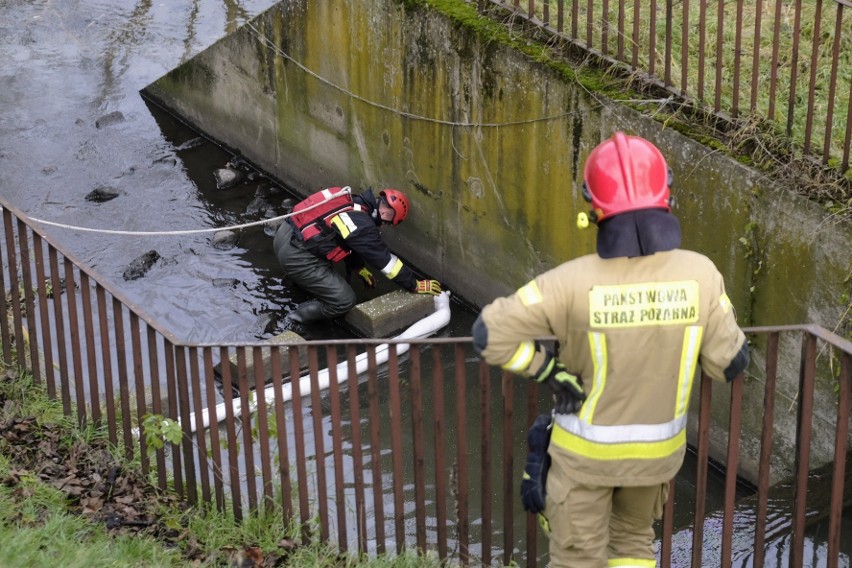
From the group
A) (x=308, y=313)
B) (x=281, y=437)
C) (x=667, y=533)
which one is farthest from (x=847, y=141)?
(x=308, y=313)

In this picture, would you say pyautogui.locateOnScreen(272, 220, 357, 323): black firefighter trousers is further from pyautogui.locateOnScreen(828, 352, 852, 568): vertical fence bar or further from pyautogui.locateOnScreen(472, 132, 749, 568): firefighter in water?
pyautogui.locateOnScreen(828, 352, 852, 568): vertical fence bar

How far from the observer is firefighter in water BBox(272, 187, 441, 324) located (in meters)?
8.19

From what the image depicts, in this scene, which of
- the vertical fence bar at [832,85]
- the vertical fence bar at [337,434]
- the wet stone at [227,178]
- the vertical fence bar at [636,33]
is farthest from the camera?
the wet stone at [227,178]

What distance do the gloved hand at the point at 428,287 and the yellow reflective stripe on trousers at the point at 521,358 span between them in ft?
16.8

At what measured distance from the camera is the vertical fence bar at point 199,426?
4.49 metres

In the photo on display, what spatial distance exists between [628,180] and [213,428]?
7.55ft

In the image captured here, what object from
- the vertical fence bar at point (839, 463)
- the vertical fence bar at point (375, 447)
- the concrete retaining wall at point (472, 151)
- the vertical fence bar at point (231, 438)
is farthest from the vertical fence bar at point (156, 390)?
the concrete retaining wall at point (472, 151)

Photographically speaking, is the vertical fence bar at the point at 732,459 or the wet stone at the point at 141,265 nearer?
the vertical fence bar at the point at 732,459

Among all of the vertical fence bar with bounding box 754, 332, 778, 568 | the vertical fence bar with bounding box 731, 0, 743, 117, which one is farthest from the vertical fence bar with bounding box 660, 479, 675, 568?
the vertical fence bar with bounding box 731, 0, 743, 117

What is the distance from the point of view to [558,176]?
Result: 7.45 meters

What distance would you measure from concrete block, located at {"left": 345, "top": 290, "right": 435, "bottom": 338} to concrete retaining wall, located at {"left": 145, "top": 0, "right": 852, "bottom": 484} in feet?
1.69

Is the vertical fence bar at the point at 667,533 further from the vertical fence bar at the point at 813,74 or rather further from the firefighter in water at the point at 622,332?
the vertical fence bar at the point at 813,74

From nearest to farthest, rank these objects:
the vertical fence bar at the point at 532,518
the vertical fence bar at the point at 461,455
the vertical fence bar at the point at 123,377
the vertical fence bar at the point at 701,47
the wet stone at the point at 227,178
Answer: the vertical fence bar at the point at 532,518, the vertical fence bar at the point at 461,455, the vertical fence bar at the point at 123,377, the vertical fence bar at the point at 701,47, the wet stone at the point at 227,178

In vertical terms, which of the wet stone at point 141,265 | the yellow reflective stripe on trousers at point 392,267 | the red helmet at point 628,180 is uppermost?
the red helmet at point 628,180
